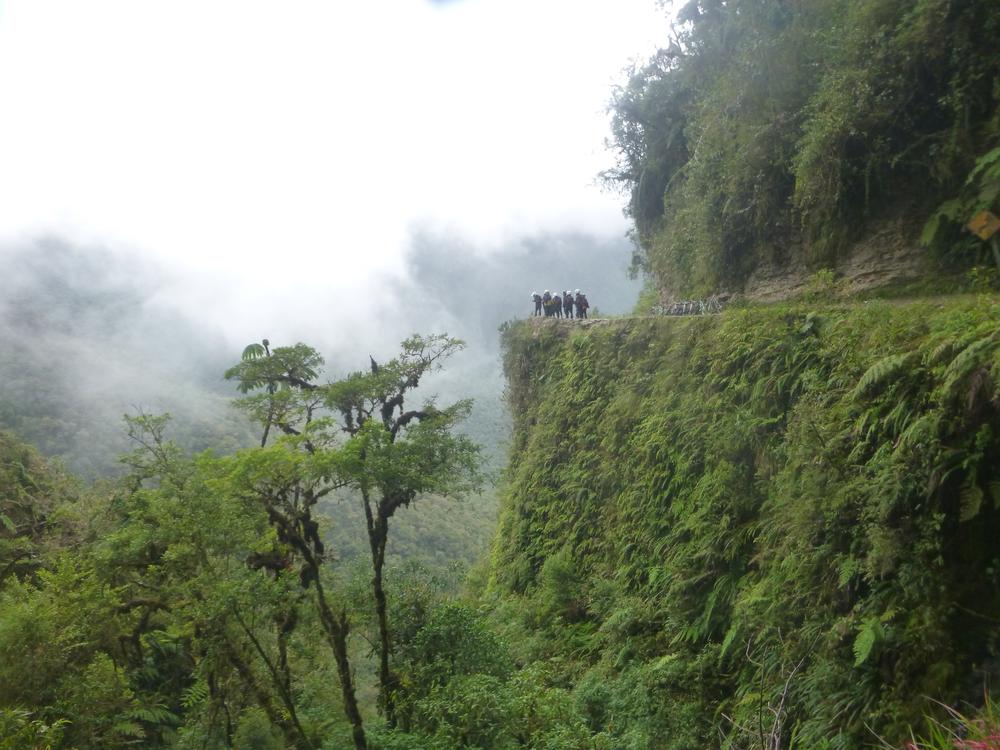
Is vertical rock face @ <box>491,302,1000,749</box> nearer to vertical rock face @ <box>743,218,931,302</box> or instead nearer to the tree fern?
→ the tree fern

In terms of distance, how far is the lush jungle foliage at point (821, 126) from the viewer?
9195 mm

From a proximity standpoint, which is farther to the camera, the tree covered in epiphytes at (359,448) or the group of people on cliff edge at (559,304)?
the group of people on cliff edge at (559,304)

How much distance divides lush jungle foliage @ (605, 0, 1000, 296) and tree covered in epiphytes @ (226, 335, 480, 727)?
7.52 metres

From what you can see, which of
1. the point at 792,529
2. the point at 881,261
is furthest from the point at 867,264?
the point at 792,529

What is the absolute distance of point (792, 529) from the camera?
7.01 m

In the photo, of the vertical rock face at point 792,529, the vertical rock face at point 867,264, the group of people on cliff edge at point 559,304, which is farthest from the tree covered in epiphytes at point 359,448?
the group of people on cliff edge at point 559,304

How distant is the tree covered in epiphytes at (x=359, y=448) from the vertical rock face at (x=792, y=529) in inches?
143

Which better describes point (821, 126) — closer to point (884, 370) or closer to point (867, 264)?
point (867, 264)

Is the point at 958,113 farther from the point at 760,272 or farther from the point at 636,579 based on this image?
the point at 636,579

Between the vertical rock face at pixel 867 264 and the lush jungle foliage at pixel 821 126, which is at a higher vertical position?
the lush jungle foliage at pixel 821 126

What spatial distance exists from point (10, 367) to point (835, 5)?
212 feet

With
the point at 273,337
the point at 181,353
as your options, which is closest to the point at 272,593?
the point at 181,353

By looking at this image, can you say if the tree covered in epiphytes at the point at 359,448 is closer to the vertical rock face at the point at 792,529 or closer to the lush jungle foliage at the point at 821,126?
the vertical rock face at the point at 792,529

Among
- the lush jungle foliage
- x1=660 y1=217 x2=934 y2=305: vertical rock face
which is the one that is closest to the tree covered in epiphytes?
x1=660 y1=217 x2=934 y2=305: vertical rock face
